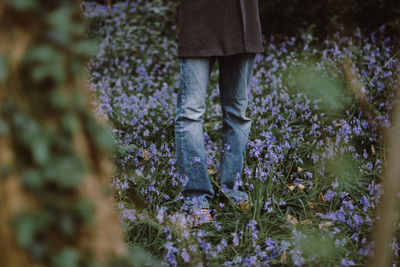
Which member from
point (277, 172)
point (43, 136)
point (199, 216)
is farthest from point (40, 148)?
point (277, 172)

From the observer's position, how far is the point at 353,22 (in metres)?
4.93

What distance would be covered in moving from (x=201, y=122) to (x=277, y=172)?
2.29 ft

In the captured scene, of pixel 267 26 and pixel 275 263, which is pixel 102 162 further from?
pixel 267 26

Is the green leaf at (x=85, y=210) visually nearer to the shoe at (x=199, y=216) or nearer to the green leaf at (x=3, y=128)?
the green leaf at (x=3, y=128)

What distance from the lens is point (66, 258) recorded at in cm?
97

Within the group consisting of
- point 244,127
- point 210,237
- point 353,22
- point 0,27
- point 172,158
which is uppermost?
point 353,22

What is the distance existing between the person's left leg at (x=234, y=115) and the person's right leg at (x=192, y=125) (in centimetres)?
16

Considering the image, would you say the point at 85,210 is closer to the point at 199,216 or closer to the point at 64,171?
the point at 64,171

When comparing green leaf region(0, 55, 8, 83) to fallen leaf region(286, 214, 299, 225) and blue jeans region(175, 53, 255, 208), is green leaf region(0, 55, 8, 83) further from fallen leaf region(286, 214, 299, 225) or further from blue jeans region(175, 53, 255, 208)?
fallen leaf region(286, 214, 299, 225)

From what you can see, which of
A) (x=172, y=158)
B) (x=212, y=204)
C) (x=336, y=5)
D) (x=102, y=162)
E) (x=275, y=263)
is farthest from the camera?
(x=336, y=5)

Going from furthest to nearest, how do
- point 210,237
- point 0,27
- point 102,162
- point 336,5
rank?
→ point 336,5, point 210,237, point 102,162, point 0,27

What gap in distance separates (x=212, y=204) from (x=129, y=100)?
6.11 ft

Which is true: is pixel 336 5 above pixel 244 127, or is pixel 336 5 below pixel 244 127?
above

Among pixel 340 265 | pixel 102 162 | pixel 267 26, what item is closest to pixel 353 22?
pixel 267 26
